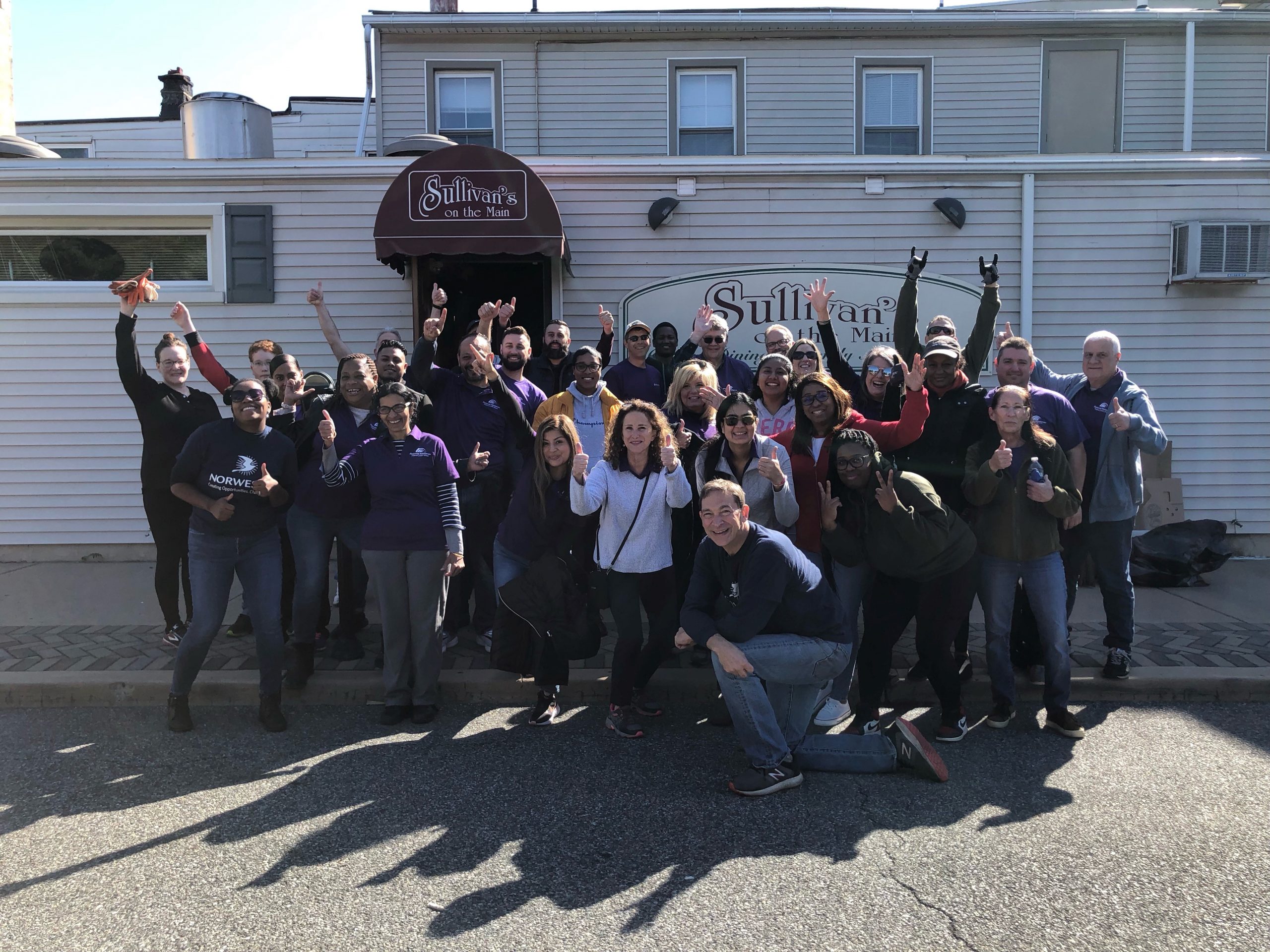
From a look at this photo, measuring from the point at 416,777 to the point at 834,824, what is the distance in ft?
6.03

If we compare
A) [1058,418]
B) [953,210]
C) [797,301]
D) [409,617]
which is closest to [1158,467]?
[953,210]

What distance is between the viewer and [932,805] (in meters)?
3.64

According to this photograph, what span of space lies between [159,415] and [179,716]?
1.98 metres

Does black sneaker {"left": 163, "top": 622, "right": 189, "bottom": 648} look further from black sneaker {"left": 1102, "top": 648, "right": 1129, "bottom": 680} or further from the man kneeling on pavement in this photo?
black sneaker {"left": 1102, "top": 648, "right": 1129, "bottom": 680}

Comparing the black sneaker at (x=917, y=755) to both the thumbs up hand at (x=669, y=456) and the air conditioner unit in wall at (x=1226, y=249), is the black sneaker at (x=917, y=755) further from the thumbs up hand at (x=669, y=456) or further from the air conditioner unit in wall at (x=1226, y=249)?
the air conditioner unit in wall at (x=1226, y=249)

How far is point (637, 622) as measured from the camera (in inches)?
173

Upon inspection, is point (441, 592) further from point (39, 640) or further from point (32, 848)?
point (39, 640)

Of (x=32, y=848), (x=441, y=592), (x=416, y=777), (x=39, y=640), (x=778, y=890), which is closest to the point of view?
(x=778, y=890)

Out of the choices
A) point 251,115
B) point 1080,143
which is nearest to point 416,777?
point 251,115

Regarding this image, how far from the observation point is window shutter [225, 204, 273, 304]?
802 centimetres

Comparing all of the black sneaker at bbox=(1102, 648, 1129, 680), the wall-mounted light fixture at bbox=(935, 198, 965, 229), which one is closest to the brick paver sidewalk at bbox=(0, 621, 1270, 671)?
the black sneaker at bbox=(1102, 648, 1129, 680)

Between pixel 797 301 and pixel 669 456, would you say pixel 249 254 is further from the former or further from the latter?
pixel 669 456

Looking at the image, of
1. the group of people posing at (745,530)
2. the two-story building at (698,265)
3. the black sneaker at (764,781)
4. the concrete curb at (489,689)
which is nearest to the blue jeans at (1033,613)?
the group of people posing at (745,530)

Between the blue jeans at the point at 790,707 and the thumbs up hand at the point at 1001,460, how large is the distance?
1.13 meters
